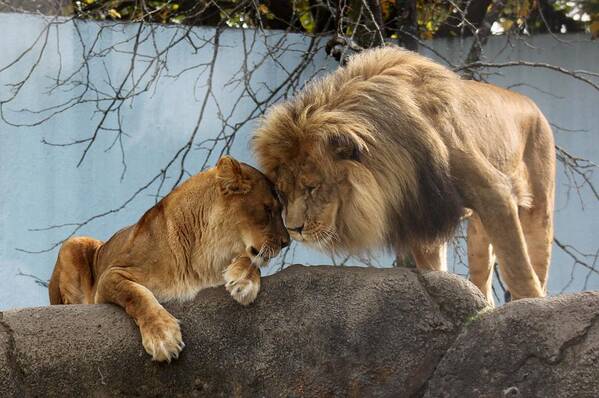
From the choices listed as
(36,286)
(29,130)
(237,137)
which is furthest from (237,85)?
(36,286)

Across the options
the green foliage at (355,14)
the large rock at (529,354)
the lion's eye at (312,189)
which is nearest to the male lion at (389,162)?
the lion's eye at (312,189)

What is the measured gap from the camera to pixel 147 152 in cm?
618

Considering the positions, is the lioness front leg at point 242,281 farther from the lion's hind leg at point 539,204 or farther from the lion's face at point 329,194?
the lion's hind leg at point 539,204

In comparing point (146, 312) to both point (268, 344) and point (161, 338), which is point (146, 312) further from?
point (268, 344)

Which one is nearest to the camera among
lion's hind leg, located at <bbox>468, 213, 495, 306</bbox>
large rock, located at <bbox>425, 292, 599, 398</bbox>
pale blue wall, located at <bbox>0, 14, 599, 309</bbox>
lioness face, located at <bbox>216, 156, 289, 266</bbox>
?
large rock, located at <bbox>425, 292, 599, 398</bbox>

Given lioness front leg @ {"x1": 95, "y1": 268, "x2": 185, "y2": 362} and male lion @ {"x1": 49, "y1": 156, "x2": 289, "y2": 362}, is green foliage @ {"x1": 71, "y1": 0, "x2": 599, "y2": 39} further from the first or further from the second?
lioness front leg @ {"x1": 95, "y1": 268, "x2": 185, "y2": 362}

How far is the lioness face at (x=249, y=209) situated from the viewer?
392 centimetres

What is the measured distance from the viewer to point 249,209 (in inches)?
156

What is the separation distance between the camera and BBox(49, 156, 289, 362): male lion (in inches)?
147

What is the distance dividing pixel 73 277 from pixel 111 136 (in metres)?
1.82

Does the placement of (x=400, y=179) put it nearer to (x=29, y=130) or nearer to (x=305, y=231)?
(x=305, y=231)

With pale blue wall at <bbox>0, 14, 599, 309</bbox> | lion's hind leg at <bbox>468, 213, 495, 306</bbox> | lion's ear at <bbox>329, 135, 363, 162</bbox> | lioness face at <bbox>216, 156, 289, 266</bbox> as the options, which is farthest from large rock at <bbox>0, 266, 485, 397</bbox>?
pale blue wall at <bbox>0, 14, 599, 309</bbox>

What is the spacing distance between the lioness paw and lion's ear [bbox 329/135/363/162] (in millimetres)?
944

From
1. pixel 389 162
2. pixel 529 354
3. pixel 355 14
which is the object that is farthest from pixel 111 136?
pixel 529 354
